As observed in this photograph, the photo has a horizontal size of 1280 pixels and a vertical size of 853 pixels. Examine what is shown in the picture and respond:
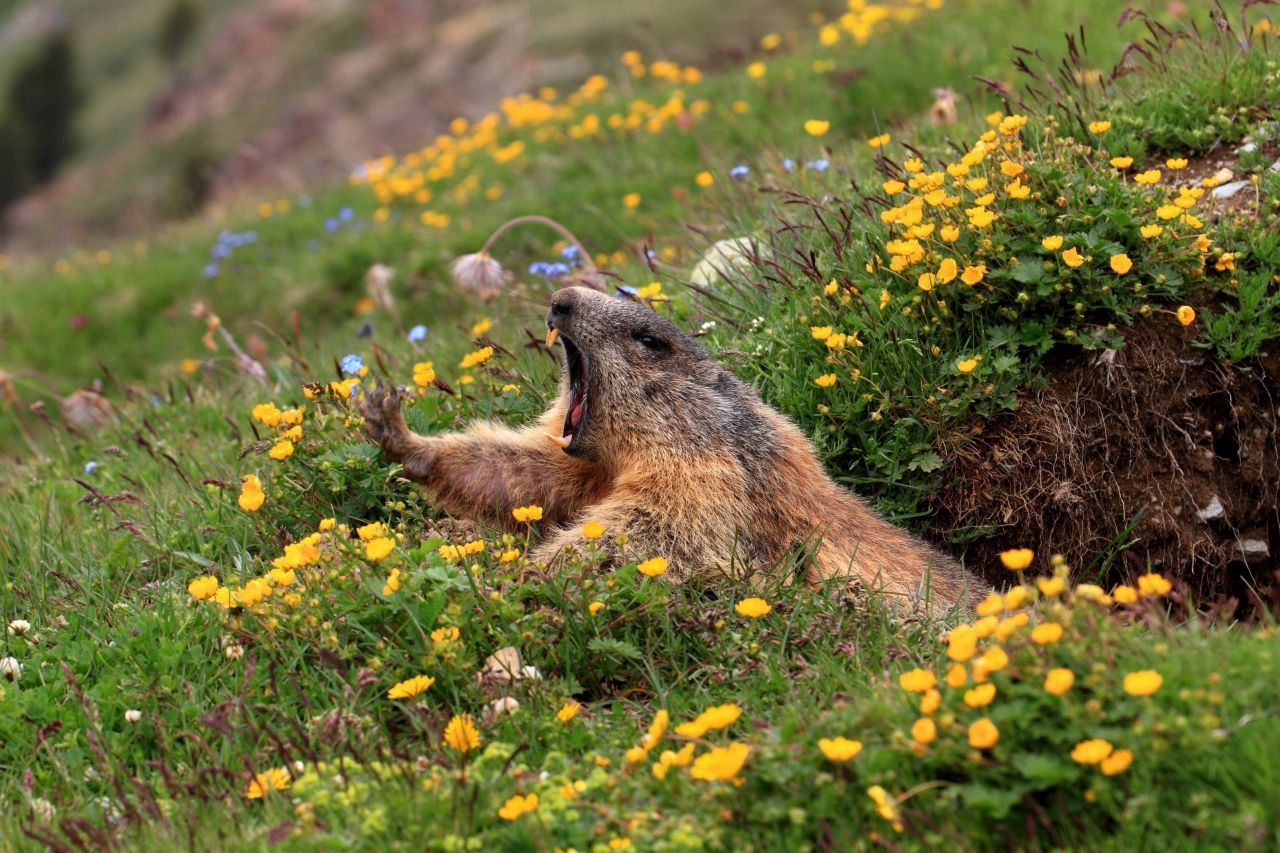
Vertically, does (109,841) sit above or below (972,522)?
above

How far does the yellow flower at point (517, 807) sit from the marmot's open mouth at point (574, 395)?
6.83ft

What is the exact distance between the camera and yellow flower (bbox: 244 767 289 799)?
3.59 metres

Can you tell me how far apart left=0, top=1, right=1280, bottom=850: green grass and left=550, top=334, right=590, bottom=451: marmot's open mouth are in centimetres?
49

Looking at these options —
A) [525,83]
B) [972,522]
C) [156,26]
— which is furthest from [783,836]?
[156,26]

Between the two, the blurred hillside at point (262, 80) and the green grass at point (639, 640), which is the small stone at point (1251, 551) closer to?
the green grass at point (639, 640)

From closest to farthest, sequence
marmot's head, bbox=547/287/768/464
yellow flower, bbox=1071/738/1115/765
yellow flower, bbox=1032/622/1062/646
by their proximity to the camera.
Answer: yellow flower, bbox=1071/738/1115/765 < yellow flower, bbox=1032/622/1062/646 < marmot's head, bbox=547/287/768/464

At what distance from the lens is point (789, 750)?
3348mm

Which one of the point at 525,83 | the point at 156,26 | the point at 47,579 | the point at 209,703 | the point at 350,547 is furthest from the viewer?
the point at 156,26

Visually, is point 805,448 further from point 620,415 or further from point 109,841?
point 109,841

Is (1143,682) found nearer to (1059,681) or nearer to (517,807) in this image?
(1059,681)

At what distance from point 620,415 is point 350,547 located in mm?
1318

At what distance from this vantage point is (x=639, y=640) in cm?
434

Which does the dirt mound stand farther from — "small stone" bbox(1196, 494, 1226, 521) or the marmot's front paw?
the marmot's front paw

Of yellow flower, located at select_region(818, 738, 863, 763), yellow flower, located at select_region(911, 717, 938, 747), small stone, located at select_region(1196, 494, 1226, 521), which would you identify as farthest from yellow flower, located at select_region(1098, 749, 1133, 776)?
small stone, located at select_region(1196, 494, 1226, 521)
